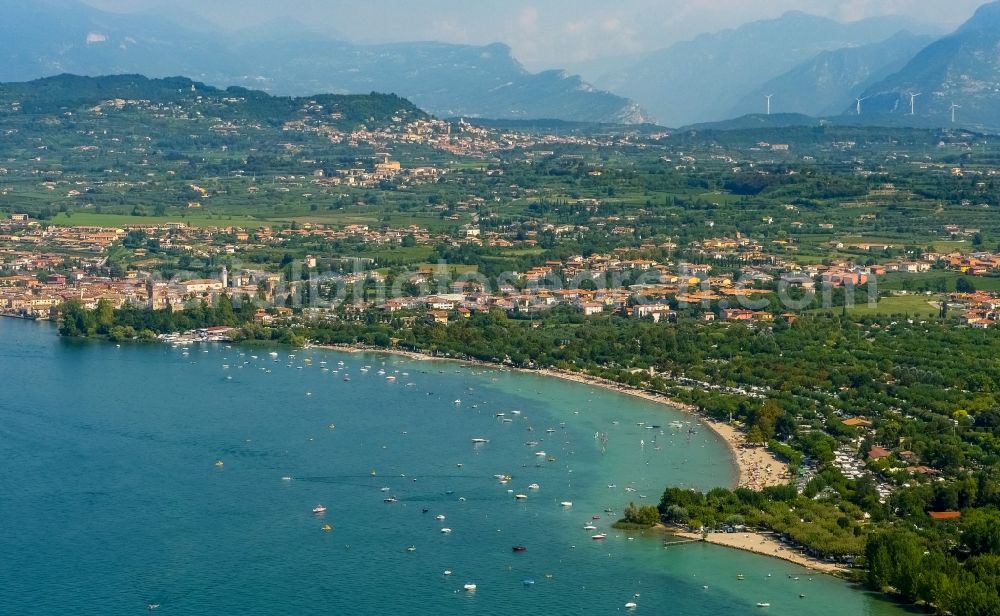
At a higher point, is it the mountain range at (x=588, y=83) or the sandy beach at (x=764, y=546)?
the mountain range at (x=588, y=83)

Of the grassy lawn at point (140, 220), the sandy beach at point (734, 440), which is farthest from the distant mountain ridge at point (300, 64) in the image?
the sandy beach at point (734, 440)

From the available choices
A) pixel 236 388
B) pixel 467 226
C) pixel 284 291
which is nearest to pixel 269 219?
pixel 467 226

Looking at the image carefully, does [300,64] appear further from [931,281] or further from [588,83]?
[931,281]

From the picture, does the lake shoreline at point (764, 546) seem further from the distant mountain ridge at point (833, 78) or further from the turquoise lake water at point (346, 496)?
the distant mountain ridge at point (833, 78)

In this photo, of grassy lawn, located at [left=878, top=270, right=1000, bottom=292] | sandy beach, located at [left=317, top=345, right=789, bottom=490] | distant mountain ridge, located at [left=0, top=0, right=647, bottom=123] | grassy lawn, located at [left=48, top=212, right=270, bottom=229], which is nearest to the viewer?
sandy beach, located at [left=317, top=345, right=789, bottom=490]

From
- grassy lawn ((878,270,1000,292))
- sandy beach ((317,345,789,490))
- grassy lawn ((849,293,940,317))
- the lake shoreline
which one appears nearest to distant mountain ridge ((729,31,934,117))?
grassy lawn ((878,270,1000,292))

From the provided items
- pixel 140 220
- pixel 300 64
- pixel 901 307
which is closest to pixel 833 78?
pixel 300 64

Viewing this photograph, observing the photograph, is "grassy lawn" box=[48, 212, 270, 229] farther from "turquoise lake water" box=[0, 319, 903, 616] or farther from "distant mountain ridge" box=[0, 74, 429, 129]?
"distant mountain ridge" box=[0, 74, 429, 129]
